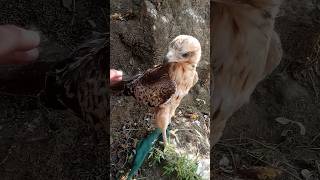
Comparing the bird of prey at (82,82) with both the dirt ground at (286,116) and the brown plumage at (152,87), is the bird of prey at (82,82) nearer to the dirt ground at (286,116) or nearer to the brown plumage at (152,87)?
the brown plumage at (152,87)

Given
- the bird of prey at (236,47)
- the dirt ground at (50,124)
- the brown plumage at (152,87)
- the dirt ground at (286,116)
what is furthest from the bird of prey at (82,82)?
the dirt ground at (286,116)

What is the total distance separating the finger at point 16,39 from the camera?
1.52m

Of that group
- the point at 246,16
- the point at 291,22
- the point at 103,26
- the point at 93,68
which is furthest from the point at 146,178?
the point at 291,22

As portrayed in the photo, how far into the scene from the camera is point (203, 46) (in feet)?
4.99

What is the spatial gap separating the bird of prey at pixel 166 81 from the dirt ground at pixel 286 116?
41 cm

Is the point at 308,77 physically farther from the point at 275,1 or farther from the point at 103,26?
the point at 103,26

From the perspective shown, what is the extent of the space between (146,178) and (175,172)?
0.09 meters

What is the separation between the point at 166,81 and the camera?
1501 millimetres

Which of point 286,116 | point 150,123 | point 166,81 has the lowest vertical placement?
point 286,116

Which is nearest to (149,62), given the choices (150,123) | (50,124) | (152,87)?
(152,87)

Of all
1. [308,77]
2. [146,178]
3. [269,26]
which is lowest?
[146,178]

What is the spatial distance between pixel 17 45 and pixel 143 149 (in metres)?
0.48

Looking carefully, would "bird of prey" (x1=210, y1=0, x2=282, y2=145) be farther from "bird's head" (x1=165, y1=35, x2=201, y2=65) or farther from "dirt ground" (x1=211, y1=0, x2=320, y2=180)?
"bird's head" (x1=165, y1=35, x2=201, y2=65)

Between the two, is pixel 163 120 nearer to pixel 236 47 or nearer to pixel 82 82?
pixel 82 82
